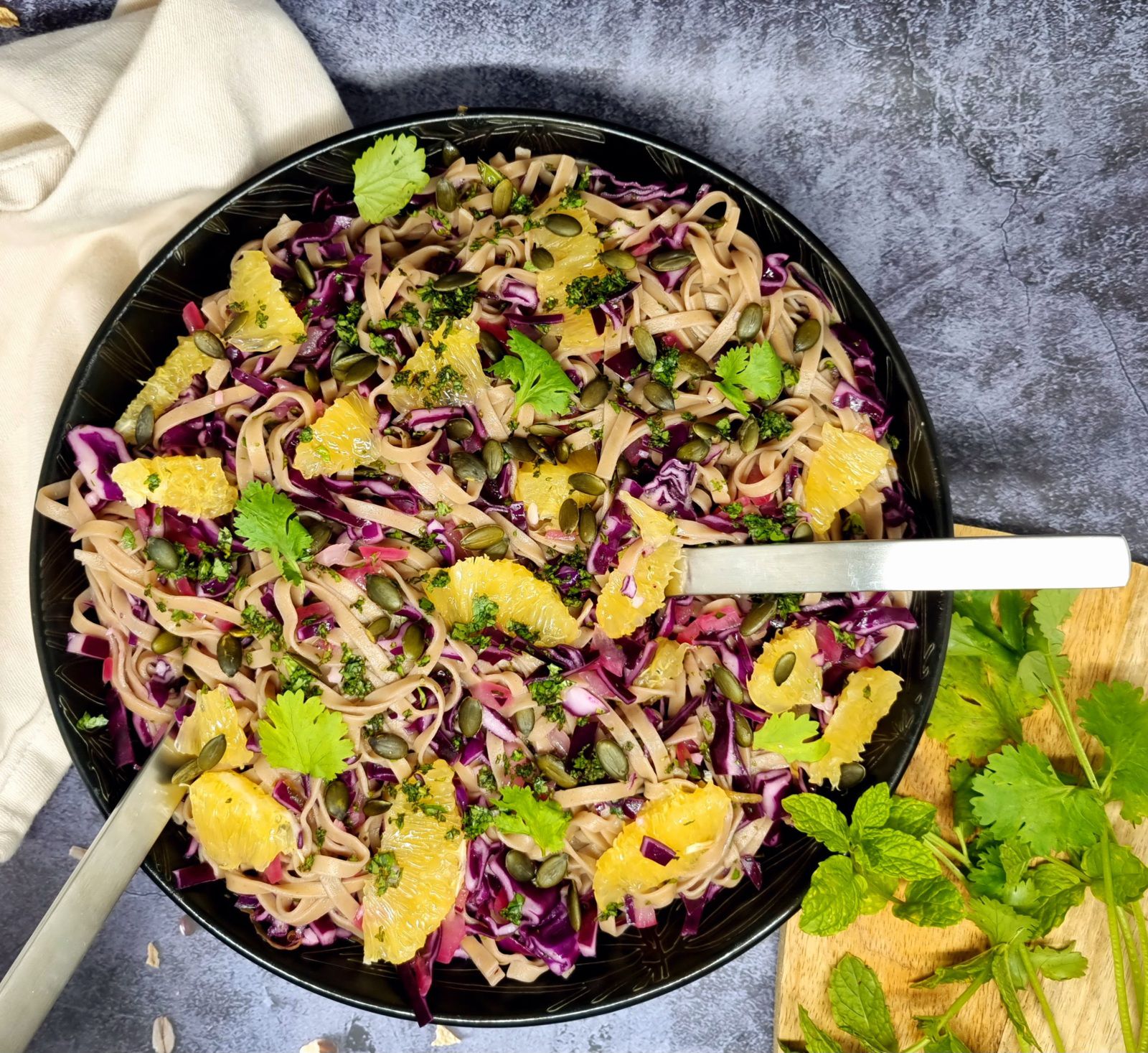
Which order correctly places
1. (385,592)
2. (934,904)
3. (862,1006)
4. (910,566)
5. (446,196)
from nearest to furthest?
(910,566) < (385,592) < (446,196) < (934,904) < (862,1006)

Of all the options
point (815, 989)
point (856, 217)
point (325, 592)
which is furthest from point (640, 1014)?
point (856, 217)

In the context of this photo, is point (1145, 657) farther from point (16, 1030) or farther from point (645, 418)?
point (16, 1030)

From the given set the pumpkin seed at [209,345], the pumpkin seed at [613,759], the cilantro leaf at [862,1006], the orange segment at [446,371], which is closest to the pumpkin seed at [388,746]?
the pumpkin seed at [613,759]

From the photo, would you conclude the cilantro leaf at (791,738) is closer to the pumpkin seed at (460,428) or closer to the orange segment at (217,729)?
the pumpkin seed at (460,428)

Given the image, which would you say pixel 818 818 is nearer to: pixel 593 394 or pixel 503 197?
pixel 593 394

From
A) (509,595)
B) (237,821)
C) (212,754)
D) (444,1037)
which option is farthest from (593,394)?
(444,1037)

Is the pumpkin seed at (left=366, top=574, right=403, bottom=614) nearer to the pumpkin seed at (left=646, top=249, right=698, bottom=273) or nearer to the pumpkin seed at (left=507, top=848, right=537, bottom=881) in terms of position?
the pumpkin seed at (left=507, top=848, right=537, bottom=881)

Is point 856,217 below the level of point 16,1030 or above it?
above
